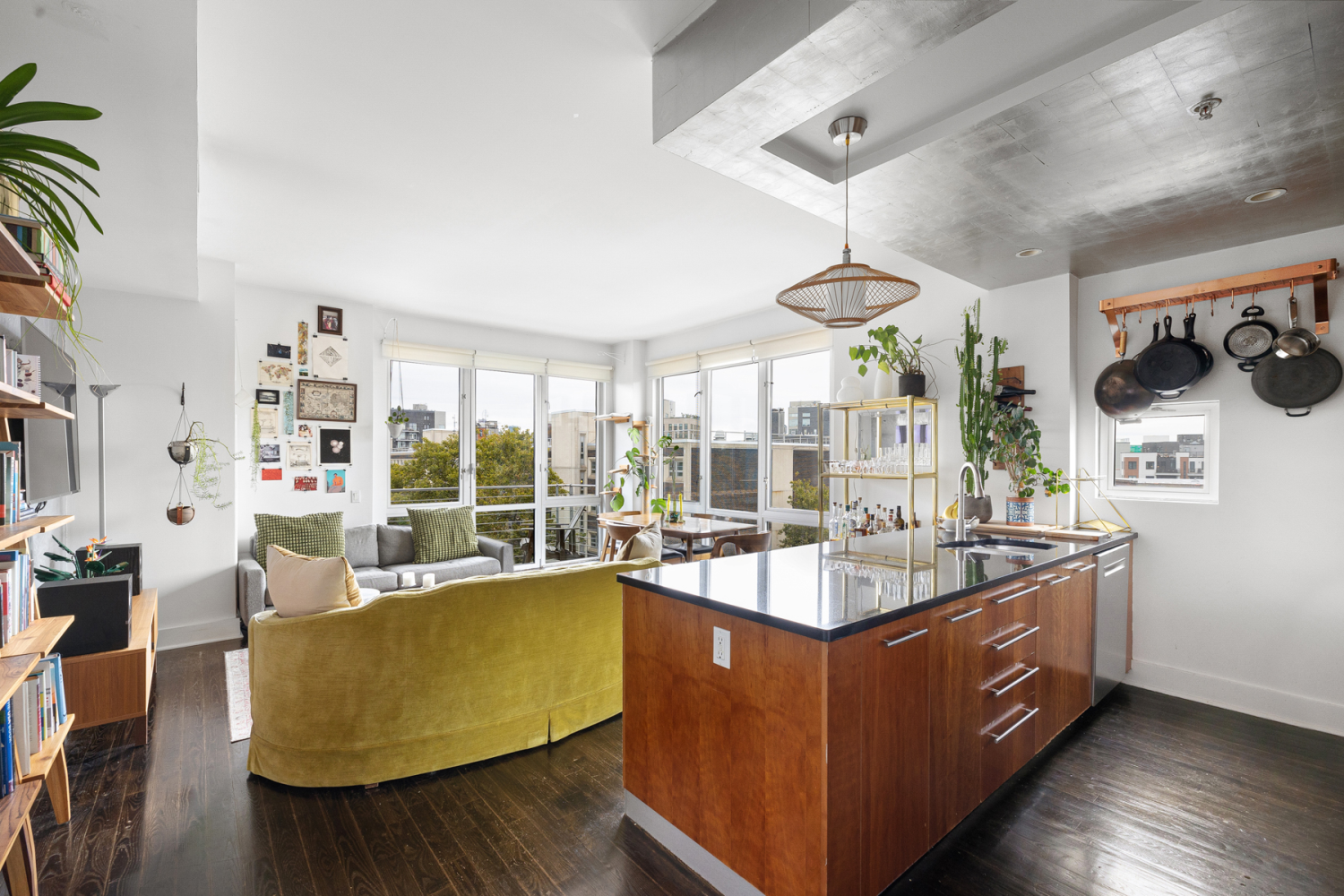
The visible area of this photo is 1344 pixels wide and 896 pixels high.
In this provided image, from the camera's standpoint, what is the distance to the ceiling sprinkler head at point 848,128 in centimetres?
219

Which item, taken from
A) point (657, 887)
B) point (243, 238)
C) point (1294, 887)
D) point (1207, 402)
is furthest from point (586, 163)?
point (1294, 887)

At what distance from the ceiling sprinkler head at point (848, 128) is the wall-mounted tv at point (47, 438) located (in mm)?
3176

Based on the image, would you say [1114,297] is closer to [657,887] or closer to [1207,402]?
[1207,402]

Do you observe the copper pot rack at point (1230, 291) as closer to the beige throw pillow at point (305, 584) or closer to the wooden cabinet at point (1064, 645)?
the wooden cabinet at point (1064, 645)

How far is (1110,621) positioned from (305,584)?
3737 mm

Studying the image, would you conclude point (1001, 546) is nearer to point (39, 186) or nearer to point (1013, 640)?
point (1013, 640)

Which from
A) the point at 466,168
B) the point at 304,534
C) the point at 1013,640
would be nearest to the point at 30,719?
the point at 466,168

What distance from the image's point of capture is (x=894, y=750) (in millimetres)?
1727

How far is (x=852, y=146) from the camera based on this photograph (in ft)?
7.89

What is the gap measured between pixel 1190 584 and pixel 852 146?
292 cm

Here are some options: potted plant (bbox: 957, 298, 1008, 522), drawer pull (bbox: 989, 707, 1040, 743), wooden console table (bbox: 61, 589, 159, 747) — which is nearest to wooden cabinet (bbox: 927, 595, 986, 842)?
drawer pull (bbox: 989, 707, 1040, 743)

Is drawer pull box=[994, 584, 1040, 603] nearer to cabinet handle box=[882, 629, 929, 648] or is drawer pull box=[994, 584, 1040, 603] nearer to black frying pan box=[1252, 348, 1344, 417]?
cabinet handle box=[882, 629, 929, 648]

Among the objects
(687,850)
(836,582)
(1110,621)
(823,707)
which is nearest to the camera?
(823,707)

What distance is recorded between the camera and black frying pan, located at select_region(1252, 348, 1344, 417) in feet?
9.43
